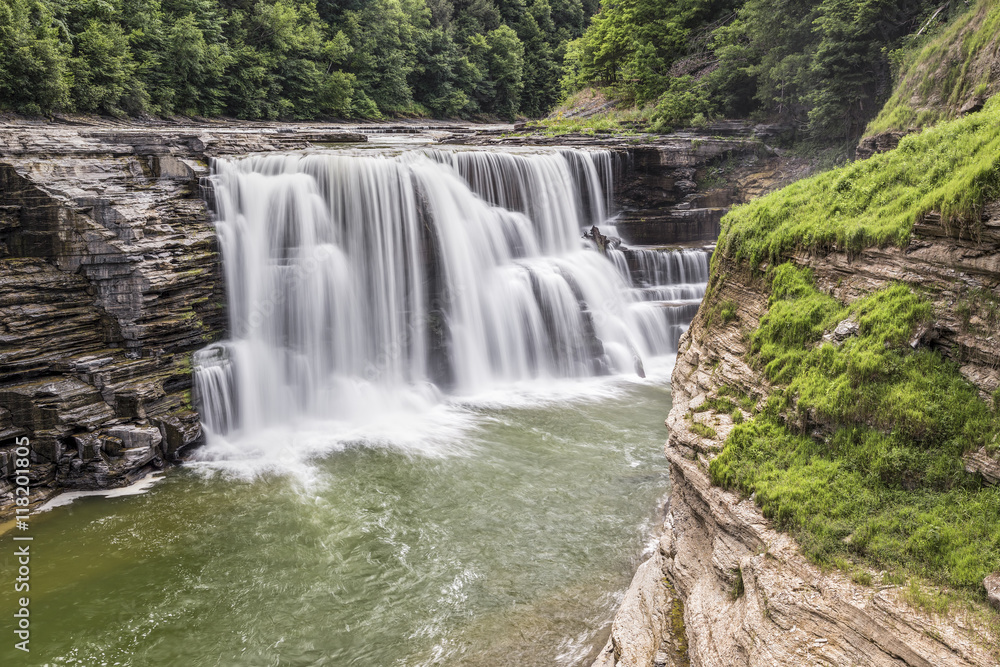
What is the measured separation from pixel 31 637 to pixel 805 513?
8713mm

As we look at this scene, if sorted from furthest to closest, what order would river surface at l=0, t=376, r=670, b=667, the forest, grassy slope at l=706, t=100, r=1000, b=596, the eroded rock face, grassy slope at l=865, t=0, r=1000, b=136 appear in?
1. the forest
2. grassy slope at l=865, t=0, r=1000, b=136
3. the eroded rock face
4. river surface at l=0, t=376, r=670, b=667
5. grassy slope at l=706, t=100, r=1000, b=596

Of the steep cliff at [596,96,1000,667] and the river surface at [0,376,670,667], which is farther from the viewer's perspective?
the river surface at [0,376,670,667]

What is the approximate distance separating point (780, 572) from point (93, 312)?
40.3 ft

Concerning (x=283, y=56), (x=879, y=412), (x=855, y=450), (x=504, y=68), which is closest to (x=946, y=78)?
(x=879, y=412)

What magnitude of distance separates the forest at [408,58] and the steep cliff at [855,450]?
14.1 m

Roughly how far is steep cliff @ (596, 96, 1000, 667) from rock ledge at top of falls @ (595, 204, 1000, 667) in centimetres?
1

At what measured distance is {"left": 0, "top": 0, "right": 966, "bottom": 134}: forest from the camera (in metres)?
19.4

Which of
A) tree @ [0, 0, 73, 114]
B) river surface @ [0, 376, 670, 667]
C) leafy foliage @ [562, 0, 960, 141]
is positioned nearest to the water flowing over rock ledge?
river surface @ [0, 376, 670, 667]

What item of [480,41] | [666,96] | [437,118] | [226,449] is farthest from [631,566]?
[480,41]

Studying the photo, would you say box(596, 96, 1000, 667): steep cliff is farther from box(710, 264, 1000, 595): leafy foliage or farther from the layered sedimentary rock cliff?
the layered sedimentary rock cliff

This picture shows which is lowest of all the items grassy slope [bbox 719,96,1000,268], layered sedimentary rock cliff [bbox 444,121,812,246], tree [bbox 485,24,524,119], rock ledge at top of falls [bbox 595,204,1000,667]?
rock ledge at top of falls [bbox 595,204,1000,667]

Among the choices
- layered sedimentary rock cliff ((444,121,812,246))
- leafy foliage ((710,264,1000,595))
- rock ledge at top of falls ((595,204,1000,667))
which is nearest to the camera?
rock ledge at top of falls ((595,204,1000,667))

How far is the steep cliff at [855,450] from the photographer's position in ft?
13.0

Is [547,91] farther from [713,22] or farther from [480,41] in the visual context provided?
[713,22]
